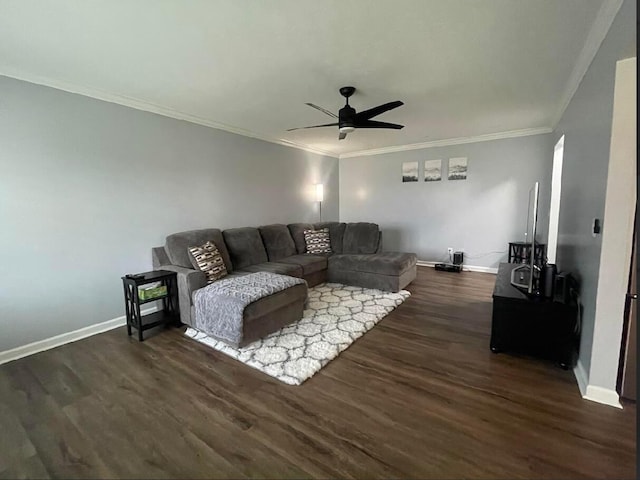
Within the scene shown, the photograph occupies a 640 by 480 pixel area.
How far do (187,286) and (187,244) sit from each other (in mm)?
667

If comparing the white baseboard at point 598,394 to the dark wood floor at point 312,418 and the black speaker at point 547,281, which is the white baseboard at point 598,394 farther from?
the black speaker at point 547,281

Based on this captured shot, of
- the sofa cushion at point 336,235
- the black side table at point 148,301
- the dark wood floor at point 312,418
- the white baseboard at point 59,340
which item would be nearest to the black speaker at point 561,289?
the dark wood floor at point 312,418

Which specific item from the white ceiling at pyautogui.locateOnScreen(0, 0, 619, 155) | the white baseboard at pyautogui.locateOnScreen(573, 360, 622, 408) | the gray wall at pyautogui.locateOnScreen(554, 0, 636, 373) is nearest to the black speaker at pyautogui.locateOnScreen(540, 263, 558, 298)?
the gray wall at pyautogui.locateOnScreen(554, 0, 636, 373)

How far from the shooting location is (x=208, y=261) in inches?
129

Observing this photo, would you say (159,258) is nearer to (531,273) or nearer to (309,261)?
(309,261)

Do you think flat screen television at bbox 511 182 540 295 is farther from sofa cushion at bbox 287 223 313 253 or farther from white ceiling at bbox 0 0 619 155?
sofa cushion at bbox 287 223 313 253

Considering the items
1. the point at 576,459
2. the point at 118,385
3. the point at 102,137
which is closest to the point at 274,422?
the point at 118,385

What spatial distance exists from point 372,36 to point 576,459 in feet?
8.94

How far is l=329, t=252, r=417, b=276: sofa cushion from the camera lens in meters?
4.02

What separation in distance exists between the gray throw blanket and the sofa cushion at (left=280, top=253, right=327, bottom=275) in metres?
1.04

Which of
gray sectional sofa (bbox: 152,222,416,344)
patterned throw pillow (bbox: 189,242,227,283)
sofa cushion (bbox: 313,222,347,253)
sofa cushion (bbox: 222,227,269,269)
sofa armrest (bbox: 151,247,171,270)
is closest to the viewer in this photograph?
gray sectional sofa (bbox: 152,222,416,344)

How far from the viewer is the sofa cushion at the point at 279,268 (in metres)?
3.73

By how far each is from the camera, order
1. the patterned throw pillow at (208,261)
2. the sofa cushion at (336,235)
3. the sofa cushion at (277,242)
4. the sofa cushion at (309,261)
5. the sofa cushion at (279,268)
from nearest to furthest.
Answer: the patterned throw pillow at (208,261) < the sofa cushion at (279,268) < the sofa cushion at (309,261) < the sofa cushion at (277,242) < the sofa cushion at (336,235)

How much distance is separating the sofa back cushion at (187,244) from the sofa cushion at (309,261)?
0.91 meters
